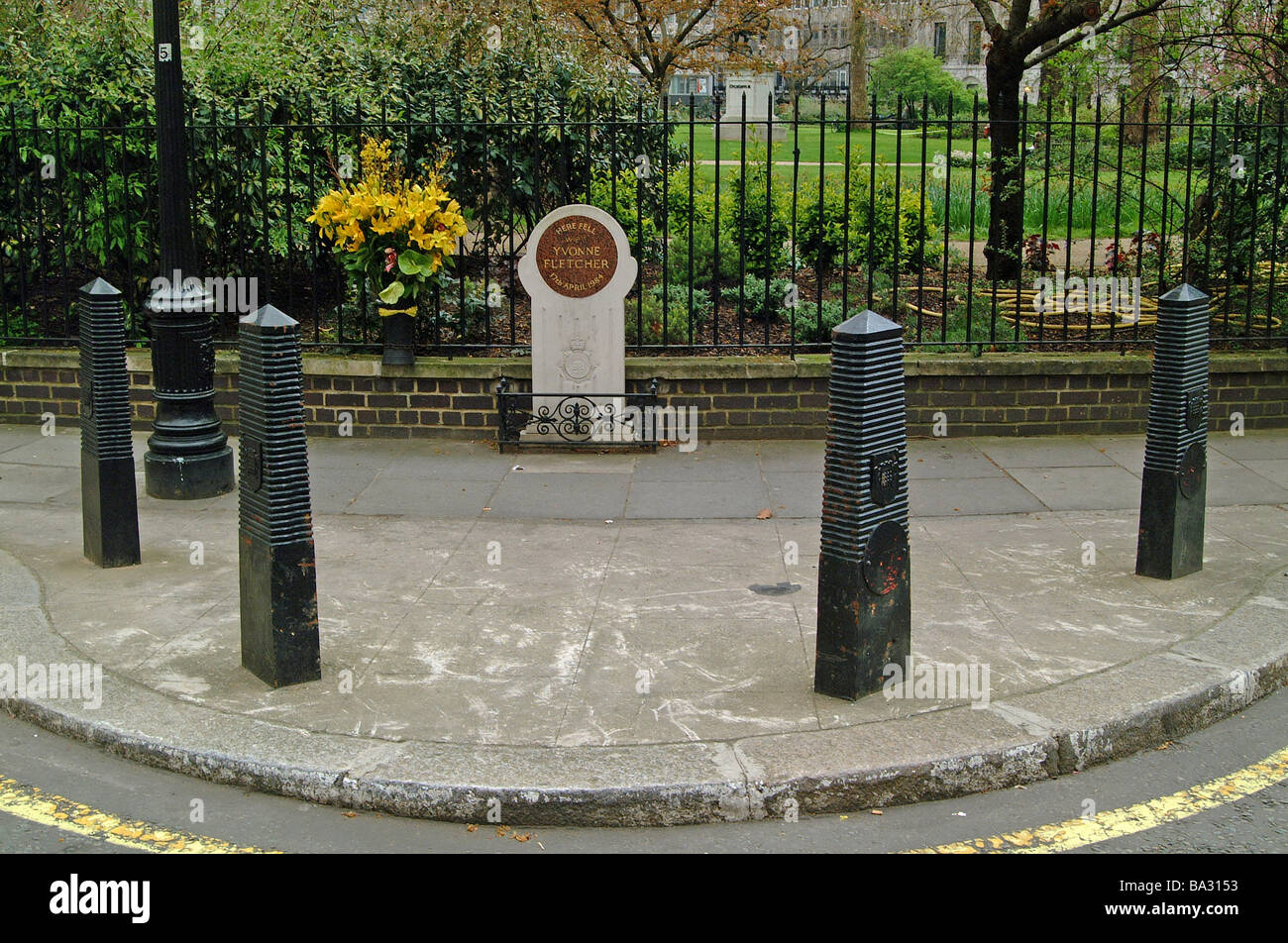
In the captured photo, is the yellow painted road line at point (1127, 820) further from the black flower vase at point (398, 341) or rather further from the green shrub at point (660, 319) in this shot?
the black flower vase at point (398, 341)

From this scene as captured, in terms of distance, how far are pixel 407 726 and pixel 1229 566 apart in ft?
14.2

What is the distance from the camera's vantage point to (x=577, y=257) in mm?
9391

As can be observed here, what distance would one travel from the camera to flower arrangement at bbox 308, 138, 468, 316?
9406 mm

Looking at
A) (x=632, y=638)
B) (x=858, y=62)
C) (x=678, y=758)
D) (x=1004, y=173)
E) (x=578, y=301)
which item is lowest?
(x=678, y=758)

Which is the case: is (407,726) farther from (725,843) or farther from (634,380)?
(634,380)

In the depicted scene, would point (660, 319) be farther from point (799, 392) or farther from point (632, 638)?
point (632, 638)

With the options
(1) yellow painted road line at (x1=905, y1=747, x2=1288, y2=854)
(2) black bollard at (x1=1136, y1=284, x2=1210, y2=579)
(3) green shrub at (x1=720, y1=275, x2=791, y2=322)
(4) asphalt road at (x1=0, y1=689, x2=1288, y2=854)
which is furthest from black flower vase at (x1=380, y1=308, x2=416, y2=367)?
(1) yellow painted road line at (x1=905, y1=747, x2=1288, y2=854)

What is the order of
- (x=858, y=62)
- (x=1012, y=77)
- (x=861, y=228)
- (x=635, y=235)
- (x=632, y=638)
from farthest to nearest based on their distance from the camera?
(x=858, y=62)
(x=635, y=235)
(x=861, y=228)
(x=1012, y=77)
(x=632, y=638)

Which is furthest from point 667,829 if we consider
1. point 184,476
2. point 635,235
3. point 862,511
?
point 635,235

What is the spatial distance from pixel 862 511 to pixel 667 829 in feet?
4.65

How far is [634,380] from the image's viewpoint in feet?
31.9

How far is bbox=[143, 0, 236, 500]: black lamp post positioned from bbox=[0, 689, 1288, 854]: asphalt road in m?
3.54

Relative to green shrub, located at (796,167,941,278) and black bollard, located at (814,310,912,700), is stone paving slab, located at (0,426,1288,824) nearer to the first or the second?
black bollard, located at (814,310,912,700)

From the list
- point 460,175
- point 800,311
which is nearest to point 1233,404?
point 800,311
